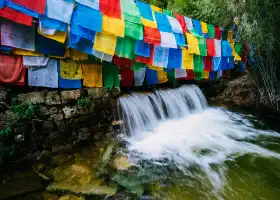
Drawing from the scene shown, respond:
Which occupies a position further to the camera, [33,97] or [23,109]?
[33,97]

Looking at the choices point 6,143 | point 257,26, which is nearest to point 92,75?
point 6,143

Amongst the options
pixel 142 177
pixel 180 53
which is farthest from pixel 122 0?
pixel 142 177

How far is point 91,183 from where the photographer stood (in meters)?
4.01

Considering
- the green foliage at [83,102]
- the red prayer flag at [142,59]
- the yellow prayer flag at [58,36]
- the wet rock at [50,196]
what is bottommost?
the wet rock at [50,196]

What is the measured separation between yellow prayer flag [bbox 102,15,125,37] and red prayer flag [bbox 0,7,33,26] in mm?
1880

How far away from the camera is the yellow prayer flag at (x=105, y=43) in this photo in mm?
5590

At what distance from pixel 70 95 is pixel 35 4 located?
90.9 inches

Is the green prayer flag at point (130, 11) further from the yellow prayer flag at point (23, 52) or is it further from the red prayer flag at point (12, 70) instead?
the red prayer flag at point (12, 70)

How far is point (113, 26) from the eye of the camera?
5.70 metres

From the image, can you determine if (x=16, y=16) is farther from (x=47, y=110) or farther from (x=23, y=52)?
(x=47, y=110)

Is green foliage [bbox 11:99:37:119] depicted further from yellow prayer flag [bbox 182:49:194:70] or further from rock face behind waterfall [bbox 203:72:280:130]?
rock face behind waterfall [bbox 203:72:280:130]

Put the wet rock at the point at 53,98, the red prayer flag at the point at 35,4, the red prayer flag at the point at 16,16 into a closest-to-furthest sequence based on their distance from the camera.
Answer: the red prayer flag at the point at 16,16 → the red prayer flag at the point at 35,4 → the wet rock at the point at 53,98

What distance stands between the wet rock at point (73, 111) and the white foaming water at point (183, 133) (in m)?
1.28

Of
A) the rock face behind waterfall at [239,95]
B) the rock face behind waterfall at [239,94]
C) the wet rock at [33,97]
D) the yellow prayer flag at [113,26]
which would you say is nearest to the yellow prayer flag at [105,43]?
the yellow prayer flag at [113,26]
